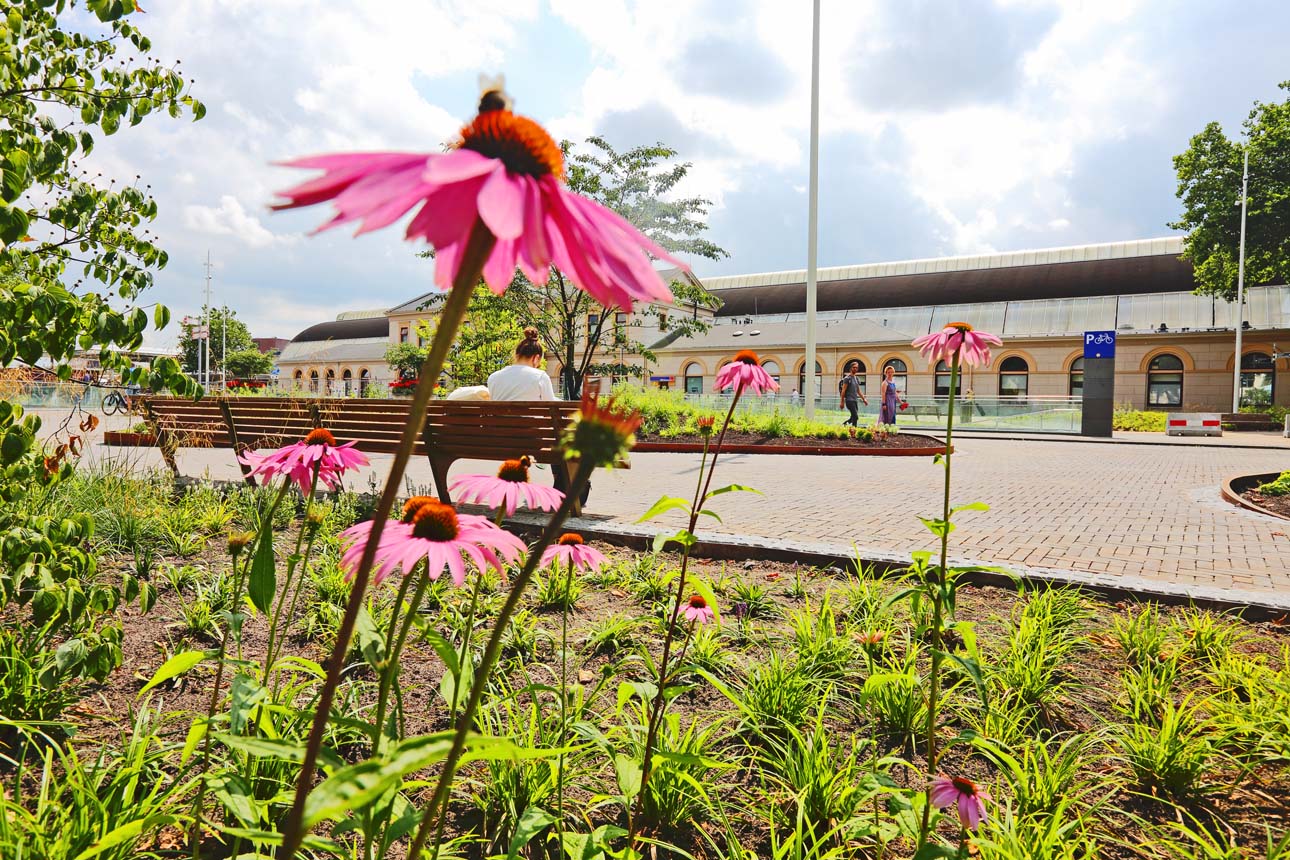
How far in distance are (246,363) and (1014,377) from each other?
6660cm

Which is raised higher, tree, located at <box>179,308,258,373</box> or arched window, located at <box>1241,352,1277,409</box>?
tree, located at <box>179,308,258,373</box>

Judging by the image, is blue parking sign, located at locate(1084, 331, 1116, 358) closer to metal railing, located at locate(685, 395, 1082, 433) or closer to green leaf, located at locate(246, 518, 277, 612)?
metal railing, located at locate(685, 395, 1082, 433)

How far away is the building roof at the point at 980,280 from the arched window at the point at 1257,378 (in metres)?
7.05

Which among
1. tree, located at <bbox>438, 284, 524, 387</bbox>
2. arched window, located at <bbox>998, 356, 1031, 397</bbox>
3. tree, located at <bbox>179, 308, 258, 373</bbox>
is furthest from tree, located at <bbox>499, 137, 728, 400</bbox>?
tree, located at <bbox>179, 308, 258, 373</bbox>

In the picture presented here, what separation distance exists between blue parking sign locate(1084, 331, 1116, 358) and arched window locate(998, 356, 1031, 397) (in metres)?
20.7

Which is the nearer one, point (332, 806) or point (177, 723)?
point (332, 806)

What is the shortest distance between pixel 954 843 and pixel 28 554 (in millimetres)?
2661

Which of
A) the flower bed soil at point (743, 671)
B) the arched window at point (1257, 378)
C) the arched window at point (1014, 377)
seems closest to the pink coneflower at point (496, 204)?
the flower bed soil at point (743, 671)

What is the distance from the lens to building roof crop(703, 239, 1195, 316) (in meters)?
45.7

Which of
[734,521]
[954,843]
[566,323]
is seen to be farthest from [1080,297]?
[954,843]

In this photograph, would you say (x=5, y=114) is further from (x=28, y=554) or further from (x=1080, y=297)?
(x=1080, y=297)

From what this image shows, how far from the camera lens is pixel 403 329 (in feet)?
217

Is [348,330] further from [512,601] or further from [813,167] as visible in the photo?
[512,601]

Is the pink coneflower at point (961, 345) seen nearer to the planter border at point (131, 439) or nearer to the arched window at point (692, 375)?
the planter border at point (131, 439)
